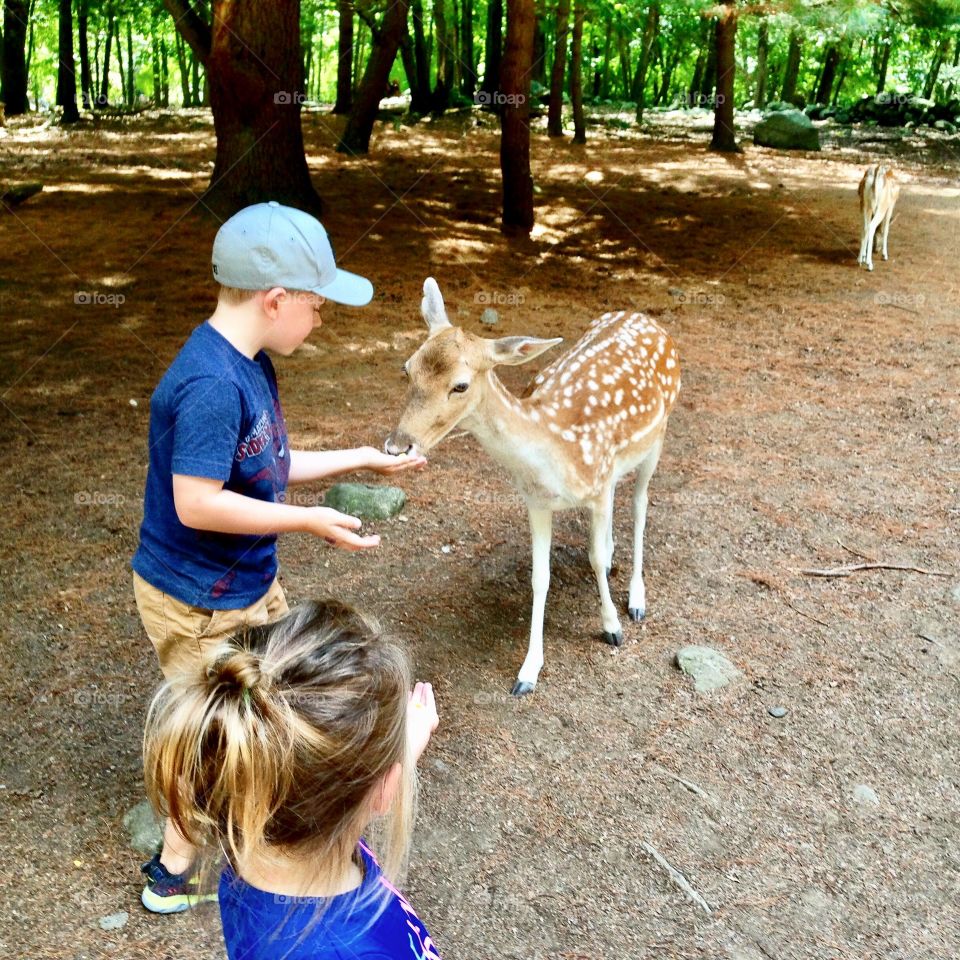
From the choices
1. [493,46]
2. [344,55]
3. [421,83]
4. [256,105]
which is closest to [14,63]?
[344,55]

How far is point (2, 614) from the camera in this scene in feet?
12.7

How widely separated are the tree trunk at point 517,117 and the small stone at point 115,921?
8780 mm

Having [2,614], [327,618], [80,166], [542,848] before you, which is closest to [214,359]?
[327,618]

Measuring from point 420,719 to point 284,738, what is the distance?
37cm

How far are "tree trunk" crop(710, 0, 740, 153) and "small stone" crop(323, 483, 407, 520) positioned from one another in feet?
30.2

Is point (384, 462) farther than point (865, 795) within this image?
No

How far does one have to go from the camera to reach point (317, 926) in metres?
1.28

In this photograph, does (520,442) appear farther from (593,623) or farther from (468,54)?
(468,54)

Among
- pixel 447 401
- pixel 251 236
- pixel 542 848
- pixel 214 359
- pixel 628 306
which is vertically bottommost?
pixel 542 848

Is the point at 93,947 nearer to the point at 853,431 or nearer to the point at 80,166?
the point at 853,431

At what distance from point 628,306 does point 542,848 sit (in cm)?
641

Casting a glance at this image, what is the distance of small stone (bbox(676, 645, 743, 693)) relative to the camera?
361cm

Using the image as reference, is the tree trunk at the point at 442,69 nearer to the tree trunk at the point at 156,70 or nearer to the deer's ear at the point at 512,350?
the tree trunk at the point at 156,70

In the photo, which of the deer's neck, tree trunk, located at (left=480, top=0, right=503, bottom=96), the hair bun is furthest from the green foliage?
the hair bun
